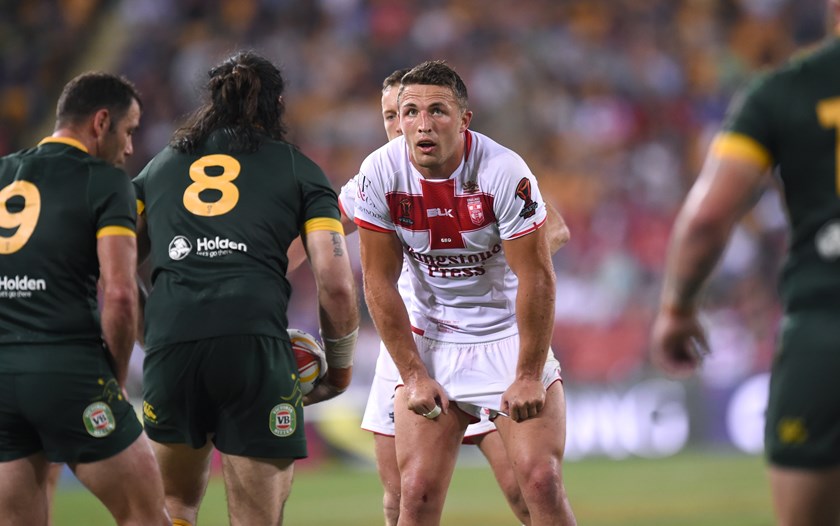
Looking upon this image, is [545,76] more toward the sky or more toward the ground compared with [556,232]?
more toward the sky

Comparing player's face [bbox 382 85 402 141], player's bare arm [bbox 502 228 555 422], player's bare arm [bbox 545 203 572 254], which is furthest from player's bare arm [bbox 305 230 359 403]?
player's face [bbox 382 85 402 141]

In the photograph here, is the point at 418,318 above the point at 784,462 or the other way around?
above

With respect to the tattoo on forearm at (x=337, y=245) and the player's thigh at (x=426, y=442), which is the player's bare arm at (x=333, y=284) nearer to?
the tattoo on forearm at (x=337, y=245)

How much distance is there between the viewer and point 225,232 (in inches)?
212

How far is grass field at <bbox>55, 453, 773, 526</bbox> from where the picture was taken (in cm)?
1110

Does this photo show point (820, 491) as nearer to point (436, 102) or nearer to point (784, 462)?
point (784, 462)

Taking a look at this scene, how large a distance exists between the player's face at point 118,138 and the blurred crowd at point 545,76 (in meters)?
12.4

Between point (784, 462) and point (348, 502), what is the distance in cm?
913

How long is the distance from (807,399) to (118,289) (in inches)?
110

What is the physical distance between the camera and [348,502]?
1241 centimetres

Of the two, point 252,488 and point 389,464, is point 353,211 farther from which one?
point 252,488

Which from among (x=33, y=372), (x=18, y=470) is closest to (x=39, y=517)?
(x=18, y=470)

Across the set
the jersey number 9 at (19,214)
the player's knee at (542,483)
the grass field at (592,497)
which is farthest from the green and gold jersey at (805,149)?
the grass field at (592,497)

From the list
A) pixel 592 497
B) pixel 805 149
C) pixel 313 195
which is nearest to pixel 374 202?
pixel 313 195
